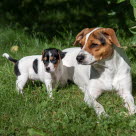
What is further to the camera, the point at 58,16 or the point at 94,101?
the point at 58,16

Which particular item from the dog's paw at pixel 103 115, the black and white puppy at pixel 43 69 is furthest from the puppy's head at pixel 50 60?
the dog's paw at pixel 103 115

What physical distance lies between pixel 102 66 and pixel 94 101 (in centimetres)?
53

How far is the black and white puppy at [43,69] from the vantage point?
5.75m

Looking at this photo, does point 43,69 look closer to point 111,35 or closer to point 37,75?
point 37,75

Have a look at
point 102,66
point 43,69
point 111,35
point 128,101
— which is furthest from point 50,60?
point 128,101

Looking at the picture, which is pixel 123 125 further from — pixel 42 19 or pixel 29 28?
pixel 42 19

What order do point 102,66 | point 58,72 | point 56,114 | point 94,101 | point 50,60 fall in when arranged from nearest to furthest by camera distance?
point 56,114, point 94,101, point 102,66, point 50,60, point 58,72

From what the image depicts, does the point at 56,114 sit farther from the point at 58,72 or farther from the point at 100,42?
the point at 58,72

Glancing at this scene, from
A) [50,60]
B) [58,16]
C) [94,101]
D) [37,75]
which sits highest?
[50,60]

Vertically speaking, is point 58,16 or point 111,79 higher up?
point 111,79

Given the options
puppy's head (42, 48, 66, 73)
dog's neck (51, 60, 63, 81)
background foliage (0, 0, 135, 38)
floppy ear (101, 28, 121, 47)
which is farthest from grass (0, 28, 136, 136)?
background foliage (0, 0, 135, 38)

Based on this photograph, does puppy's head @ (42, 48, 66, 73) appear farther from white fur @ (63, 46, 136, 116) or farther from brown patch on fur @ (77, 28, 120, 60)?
brown patch on fur @ (77, 28, 120, 60)

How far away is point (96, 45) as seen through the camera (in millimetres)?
5090

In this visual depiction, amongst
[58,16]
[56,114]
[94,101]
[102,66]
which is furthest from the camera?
[58,16]
